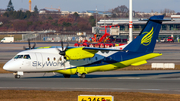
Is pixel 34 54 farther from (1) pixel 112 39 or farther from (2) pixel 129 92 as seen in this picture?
(1) pixel 112 39

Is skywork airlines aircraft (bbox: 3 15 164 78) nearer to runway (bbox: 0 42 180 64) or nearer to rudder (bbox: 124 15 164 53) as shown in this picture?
rudder (bbox: 124 15 164 53)

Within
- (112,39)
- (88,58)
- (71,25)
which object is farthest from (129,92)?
(71,25)

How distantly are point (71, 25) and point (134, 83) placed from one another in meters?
158

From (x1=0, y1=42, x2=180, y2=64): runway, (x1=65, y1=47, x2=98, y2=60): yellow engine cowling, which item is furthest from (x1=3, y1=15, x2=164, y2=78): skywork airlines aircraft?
(x1=0, y1=42, x2=180, y2=64): runway

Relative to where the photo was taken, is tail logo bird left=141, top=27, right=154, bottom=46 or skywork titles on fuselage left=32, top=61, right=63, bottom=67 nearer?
skywork titles on fuselage left=32, top=61, right=63, bottom=67

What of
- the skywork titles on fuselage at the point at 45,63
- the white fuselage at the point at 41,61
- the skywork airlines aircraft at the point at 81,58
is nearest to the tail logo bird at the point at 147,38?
the skywork airlines aircraft at the point at 81,58

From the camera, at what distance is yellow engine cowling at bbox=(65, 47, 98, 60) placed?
2625cm

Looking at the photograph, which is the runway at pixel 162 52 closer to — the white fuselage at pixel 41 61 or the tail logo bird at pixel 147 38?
the tail logo bird at pixel 147 38

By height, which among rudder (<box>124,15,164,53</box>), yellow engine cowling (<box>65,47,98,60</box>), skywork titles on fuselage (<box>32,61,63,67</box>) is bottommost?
skywork titles on fuselage (<box>32,61,63,67</box>)

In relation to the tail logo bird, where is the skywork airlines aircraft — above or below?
below

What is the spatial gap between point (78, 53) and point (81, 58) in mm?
709

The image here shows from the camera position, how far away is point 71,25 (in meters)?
181

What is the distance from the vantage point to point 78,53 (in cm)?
2645

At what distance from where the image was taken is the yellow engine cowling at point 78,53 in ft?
86.1
